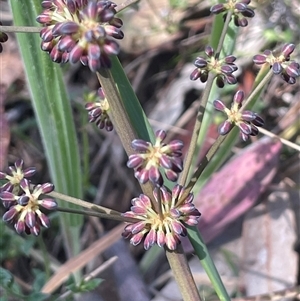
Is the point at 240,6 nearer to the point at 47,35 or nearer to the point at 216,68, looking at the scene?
the point at 216,68

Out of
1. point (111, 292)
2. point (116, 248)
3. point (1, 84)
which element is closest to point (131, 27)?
point (1, 84)

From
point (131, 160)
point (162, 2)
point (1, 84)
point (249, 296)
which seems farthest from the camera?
point (162, 2)

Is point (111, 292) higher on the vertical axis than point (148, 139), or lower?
lower

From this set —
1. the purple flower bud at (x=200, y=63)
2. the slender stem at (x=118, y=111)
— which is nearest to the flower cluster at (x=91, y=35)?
the slender stem at (x=118, y=111)

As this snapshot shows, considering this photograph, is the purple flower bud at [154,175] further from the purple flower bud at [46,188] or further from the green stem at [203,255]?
the green stem at [203,255]

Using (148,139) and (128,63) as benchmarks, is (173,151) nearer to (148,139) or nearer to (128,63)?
(148,139)

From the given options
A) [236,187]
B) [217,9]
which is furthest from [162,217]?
[236,187]

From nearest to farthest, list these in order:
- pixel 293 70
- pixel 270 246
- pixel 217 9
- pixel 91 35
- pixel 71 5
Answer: pixel 91 35 < pixel 71 5 < pixel 293 70 < pixel 217 9 < pixel 270 246
